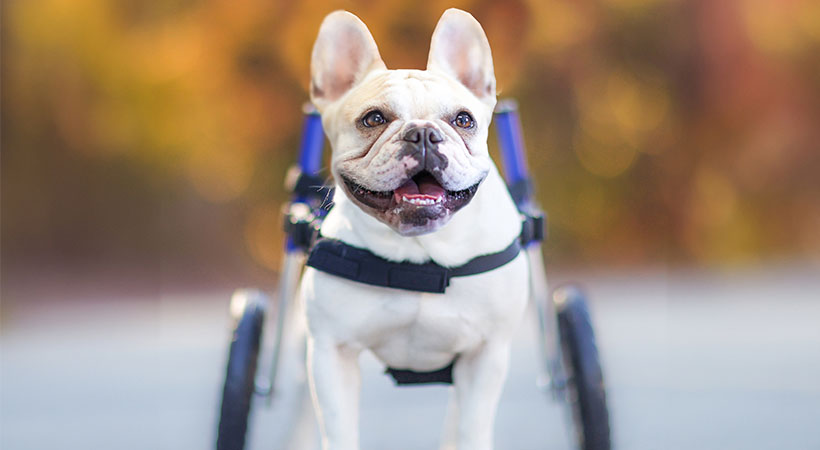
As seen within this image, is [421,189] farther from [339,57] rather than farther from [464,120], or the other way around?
[339,57]

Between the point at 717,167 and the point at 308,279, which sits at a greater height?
the point at 717,167

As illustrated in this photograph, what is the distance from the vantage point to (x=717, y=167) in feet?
31.8

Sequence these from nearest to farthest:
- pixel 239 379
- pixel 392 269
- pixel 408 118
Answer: pixel 408 118
pixel 392 269
pixel 239 379

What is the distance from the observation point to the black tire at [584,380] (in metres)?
2.47

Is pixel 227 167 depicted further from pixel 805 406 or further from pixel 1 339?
pixel 805 406

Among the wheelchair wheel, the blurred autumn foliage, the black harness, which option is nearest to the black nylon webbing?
the black harness

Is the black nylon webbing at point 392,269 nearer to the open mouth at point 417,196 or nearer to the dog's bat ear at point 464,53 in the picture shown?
the open mouth at point 417,196

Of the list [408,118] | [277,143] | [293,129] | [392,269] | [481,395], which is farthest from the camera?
[293,129]

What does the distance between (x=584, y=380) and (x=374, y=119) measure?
952 mm

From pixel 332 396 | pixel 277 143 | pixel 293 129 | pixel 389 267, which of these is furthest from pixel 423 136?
pixel 293 129

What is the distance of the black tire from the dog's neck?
509mm

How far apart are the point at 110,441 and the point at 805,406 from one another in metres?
2.69

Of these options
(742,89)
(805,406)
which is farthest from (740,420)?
(742,89)

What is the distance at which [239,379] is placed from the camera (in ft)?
7.99
